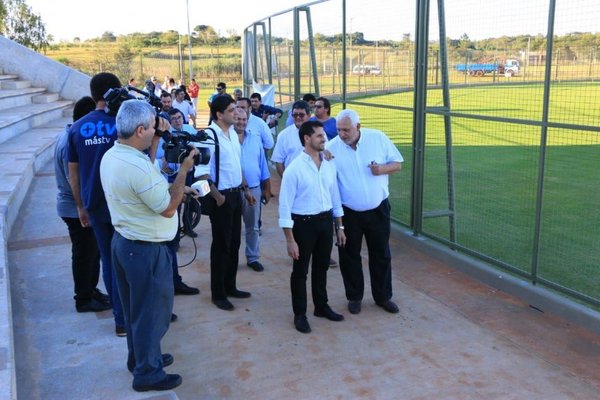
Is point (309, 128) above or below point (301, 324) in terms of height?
above

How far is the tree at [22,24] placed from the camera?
34.0 metres

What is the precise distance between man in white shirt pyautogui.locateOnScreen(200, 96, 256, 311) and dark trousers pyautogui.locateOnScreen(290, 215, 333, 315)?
0.73 m

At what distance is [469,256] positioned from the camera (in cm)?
642

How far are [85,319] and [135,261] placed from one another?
1721mm

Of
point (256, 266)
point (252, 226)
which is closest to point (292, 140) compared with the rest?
point (252, 226)

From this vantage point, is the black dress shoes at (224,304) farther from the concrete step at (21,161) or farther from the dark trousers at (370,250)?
the concrete step at (21,161)

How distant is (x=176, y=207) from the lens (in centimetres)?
346

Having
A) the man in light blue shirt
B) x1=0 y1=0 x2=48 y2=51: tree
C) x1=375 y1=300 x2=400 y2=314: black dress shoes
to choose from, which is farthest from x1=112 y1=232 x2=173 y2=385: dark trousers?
x1=0 y1=0 x2=48 y2=51: tree

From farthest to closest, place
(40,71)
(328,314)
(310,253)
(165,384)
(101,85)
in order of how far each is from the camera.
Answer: (40,71)
(328,314)
(310,253)
(101,85)
(165,384)

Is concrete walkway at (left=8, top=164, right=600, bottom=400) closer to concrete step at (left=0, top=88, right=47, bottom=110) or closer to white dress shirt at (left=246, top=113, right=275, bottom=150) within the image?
white dress shirt at (left=246, top=113, right=275, bottom=150)

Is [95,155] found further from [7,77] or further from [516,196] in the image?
[7,77]

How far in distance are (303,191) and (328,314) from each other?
1.18 metres

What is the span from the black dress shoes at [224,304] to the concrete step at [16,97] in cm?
1023

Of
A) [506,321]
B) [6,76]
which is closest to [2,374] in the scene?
[506,321]
